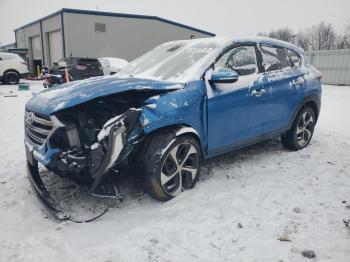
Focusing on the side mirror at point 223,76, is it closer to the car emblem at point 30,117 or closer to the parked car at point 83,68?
the car emblem at point 30,117

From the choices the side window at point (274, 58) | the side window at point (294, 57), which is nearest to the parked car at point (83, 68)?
the side window at point (294, 57)

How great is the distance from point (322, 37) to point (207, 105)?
55.0 metres

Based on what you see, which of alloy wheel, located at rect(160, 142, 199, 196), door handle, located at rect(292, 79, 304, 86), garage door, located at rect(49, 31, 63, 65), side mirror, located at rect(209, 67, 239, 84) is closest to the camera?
alloy wheel, located at rect(160, 142, 199, 196)

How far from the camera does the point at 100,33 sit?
23078 millimetres

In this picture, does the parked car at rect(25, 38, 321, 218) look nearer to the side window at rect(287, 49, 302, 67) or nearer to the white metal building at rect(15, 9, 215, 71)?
the side window at rect(287, 49, 302, 67)

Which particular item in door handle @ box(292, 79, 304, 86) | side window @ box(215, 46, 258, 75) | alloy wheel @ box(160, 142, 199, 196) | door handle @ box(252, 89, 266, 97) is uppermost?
side window @ box(215, 46, 258, 75)

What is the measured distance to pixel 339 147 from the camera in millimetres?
5629

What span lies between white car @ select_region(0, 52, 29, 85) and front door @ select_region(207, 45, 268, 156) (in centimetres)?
1624

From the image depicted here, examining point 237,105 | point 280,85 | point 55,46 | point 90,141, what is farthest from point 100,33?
point 90,141

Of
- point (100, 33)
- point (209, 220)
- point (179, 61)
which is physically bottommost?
point (209, 220)

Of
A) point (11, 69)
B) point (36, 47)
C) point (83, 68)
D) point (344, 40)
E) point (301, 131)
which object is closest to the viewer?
point (301, 131)

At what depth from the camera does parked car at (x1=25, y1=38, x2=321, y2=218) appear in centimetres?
309

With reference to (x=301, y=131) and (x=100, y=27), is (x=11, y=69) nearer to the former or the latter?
(x=100, y=27)

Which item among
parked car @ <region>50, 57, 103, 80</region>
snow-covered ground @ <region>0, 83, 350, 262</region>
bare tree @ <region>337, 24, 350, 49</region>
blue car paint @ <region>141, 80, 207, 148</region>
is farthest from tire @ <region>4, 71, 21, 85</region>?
bare tree @ <region>337, 24, 350, 49</region>
